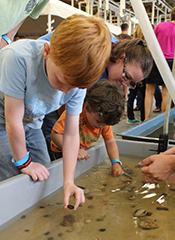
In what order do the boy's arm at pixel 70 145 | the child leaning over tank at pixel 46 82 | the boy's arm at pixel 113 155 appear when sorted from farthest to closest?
the boy's arm at pixel 113 155, the boy's arm at pixel 70 145, the child leaning over tank at pixel 46 82

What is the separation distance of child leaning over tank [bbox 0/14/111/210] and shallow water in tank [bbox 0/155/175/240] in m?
0.07

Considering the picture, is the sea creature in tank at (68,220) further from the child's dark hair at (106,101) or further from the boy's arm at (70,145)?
the child's dark hair at (106,101)

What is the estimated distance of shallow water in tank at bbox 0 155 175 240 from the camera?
75cm

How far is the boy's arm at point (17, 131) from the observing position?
2.77ft

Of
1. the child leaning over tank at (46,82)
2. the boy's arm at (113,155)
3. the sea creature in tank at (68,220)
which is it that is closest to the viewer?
the child leaning over tank at (46,82)

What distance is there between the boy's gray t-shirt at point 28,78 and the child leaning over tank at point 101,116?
0.31 m

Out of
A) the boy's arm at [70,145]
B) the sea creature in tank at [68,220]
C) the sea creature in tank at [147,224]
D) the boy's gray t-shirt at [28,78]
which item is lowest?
the sea creature in tank at [147,224]

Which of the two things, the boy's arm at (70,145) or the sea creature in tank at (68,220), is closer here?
the sea creature in tank at (68,220)

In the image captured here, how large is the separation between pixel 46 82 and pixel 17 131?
199 mm

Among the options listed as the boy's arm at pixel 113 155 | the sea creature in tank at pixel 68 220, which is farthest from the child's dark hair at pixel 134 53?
the sea creature in tank at pixel 68 220

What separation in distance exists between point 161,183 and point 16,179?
2.13ft

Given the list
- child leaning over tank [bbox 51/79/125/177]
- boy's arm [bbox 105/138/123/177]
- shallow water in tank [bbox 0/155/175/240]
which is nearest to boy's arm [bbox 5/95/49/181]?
shallow water in tank [bbox 0/155/175/240]

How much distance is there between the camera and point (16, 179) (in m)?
0.85

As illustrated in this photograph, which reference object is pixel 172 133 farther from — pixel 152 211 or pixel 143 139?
pixel 152 211
